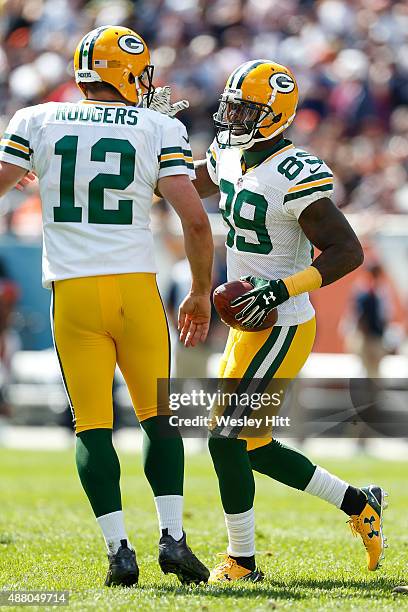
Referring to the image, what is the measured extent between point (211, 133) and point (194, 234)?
9258 mm

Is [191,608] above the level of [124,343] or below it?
below

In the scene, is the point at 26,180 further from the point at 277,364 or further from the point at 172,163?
the point at 277,364

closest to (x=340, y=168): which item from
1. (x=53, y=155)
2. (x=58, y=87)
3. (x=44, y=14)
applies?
(x=58, y=87)

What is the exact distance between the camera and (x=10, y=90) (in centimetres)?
1518

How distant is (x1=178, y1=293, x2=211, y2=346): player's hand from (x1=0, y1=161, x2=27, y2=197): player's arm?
78cm

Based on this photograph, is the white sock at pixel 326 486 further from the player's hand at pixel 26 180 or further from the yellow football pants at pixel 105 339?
the player's hand at pixel 26 180

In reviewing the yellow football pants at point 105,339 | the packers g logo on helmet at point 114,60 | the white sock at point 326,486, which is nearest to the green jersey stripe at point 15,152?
the packers g logo on helmet at point 114,60

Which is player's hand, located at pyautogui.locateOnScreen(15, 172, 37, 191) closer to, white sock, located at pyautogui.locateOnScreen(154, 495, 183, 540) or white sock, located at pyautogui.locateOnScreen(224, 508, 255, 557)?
white sock, located at pyautogui.locateOnScreen(154, 495, 183, 540)

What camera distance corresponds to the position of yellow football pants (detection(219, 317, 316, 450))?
451 cm

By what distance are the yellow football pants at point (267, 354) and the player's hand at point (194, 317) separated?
0.66ft

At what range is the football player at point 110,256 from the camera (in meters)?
4.23

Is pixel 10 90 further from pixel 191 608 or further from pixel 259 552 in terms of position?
pixel 191 608

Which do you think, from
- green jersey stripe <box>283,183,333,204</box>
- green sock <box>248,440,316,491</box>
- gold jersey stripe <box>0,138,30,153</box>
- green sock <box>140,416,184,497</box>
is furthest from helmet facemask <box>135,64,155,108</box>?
green sock <box>248,440,316,491</box>

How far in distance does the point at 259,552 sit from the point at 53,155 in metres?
2.15
